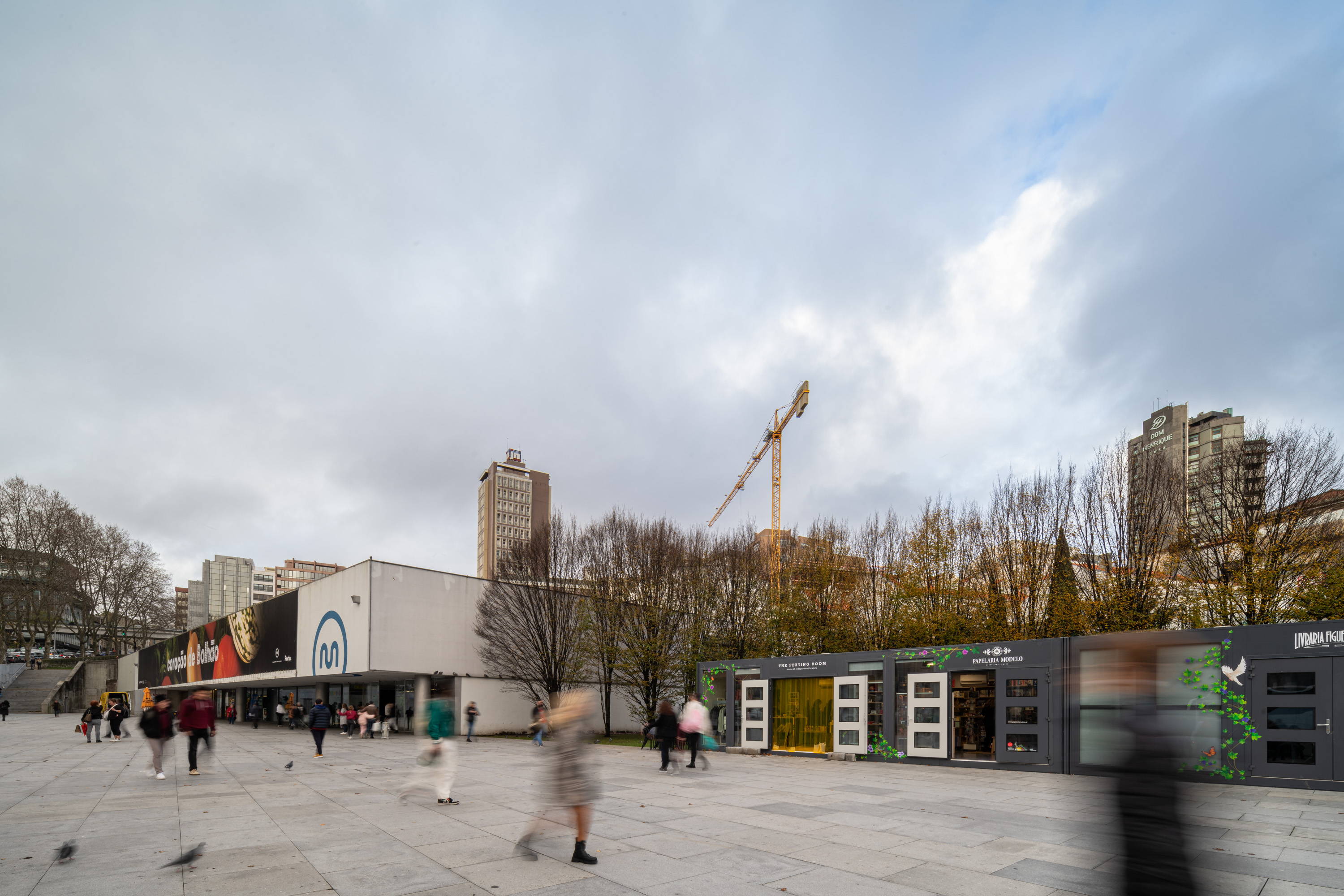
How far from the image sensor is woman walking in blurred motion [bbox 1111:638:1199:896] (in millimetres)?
3473

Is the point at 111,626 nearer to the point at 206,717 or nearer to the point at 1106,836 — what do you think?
the point at 206,717

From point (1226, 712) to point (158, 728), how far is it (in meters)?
19.4

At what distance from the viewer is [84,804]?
36.3ft

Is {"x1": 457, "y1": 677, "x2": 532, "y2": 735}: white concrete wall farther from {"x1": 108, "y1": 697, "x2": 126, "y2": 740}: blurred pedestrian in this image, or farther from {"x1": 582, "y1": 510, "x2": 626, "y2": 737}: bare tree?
{"x1": 108, "y1": 697, "x2": 126, "y2": 740}: blurred pedestrian

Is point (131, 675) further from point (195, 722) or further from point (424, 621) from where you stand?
point (195, 722)

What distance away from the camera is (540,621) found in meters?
34.8

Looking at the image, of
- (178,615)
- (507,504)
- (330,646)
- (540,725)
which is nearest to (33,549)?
(178,615)

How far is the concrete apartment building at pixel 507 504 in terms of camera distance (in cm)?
15762

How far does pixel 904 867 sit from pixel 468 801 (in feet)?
21.9

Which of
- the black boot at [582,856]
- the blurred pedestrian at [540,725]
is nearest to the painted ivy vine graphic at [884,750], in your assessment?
the blurred pedestrian at [540,725]

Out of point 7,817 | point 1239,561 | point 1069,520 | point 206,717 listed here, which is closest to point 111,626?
point 206,717

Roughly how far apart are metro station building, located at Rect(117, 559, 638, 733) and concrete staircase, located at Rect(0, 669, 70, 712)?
1188 inches

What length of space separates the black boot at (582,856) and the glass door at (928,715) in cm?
1284

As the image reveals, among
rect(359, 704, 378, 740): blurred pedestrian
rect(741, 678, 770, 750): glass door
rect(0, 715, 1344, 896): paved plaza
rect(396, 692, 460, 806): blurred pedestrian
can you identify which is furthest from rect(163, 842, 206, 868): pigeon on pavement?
rect(359, 704, 378, 740): blurred pedestrian
